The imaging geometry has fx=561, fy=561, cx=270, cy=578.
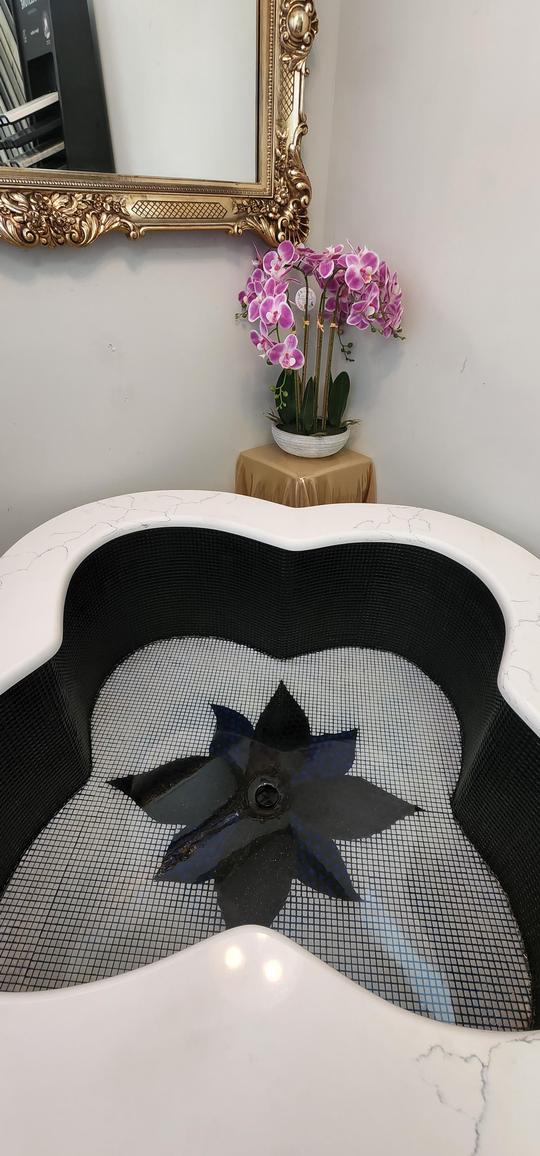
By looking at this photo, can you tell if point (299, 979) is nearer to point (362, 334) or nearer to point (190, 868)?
point (190, 868)

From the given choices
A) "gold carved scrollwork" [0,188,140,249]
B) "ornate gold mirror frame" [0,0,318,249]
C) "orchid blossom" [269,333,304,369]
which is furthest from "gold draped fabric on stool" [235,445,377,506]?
"gold carved scrollwork" [0,188,140,249]

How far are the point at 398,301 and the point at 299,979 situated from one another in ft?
5.49

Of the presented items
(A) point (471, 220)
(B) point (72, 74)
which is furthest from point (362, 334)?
(B) point (72, 74)

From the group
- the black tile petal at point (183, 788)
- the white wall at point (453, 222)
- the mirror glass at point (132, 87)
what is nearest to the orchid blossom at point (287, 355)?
the white wall at point (453, 222)

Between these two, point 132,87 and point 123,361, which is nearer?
point 132,87

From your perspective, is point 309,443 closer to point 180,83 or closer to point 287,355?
point 287,355

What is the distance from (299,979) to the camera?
0.78m

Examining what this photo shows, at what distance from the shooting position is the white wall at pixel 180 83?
4.58ft

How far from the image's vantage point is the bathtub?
673mm

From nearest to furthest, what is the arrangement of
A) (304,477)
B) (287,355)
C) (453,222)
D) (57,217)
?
1. (57,217)
2. (453,222)
3. (287,355)
4. (304,477)

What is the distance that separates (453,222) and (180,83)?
0.82m

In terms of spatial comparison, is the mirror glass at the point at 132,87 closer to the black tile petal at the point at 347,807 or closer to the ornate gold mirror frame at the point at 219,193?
the ornate gold mirror frame at the point at 219,193

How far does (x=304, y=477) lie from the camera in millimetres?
1851

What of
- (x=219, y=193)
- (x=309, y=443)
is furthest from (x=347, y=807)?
(x=219, y=193)
